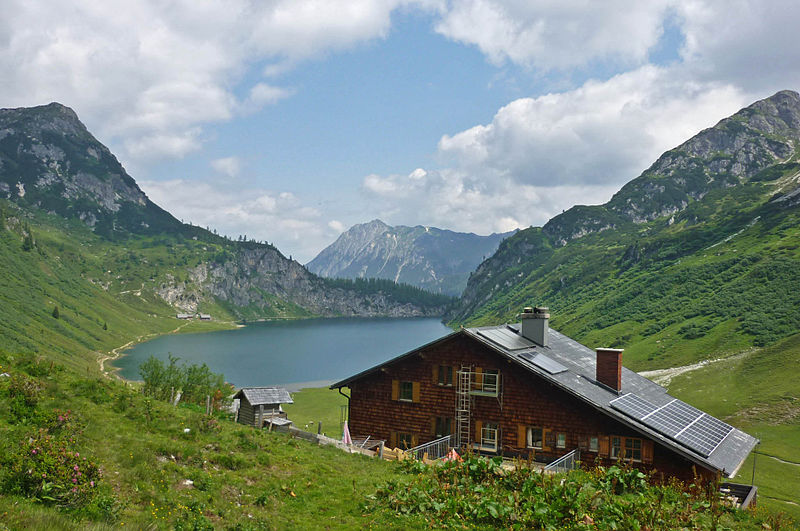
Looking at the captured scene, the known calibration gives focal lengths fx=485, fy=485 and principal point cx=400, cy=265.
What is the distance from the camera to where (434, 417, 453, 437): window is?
35281 mm

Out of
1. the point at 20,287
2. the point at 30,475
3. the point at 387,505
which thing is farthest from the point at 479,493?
the point at 20,287

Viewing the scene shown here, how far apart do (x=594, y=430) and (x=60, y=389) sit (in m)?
28.7

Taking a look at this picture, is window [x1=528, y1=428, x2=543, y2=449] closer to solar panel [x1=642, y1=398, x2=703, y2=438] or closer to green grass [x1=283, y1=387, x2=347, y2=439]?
solar panel [x1=642, y1=398, x2=703, y2=438]

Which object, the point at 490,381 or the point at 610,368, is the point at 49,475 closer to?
the point at 490,381

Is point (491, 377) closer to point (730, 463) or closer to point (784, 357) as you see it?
point (730, 463)

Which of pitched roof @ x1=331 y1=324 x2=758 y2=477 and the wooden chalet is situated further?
the wooden chalet

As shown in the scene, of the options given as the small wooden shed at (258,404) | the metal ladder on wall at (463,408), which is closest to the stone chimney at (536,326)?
the metal ladder on wall at (463,408)

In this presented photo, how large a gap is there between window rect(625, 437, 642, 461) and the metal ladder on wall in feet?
33.4

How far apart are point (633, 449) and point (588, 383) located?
17.6 ft

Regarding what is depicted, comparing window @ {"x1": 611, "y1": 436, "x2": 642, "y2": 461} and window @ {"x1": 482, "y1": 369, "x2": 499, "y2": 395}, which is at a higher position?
window @ {"x1": 482, "y1": 369, "x2": 499, "y2": 395}

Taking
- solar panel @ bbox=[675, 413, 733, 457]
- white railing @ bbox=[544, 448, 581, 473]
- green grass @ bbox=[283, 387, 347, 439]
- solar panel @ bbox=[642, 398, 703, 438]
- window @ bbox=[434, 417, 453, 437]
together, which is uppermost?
solar panel @ bbox=[642, 398, 703, 438]

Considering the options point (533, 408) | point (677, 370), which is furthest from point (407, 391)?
point (677, 370)

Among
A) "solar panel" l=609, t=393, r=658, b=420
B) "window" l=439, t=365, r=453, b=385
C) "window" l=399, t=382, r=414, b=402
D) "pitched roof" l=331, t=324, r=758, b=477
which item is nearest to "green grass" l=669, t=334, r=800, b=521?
"pitched roof" l=331, t=324, r=758, b=477

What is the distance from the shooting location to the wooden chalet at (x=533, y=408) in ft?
94.5
